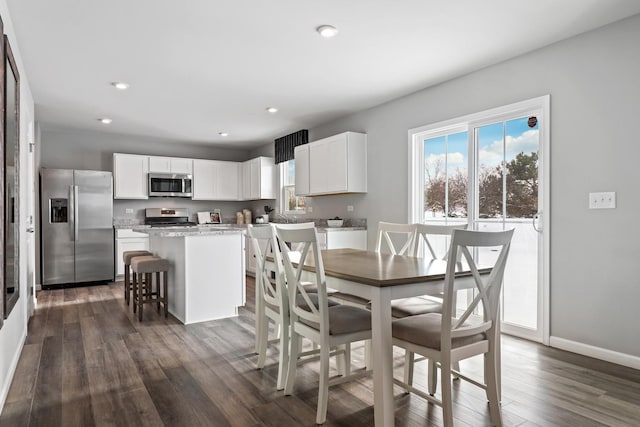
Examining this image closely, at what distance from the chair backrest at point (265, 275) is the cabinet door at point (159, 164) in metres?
4.78

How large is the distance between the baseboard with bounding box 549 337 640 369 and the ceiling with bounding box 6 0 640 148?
92.2 inches

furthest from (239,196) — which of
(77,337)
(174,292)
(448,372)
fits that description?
(448,372)

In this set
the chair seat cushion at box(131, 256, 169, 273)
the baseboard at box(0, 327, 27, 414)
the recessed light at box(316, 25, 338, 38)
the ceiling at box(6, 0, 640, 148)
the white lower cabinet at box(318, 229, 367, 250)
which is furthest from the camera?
the white lower cabinet at box(318, 229, 367, 250)

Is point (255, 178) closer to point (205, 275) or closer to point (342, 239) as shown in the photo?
point (342, 239)

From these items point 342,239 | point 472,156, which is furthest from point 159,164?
point 472,156

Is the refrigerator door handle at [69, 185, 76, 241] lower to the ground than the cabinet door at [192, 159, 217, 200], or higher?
lower

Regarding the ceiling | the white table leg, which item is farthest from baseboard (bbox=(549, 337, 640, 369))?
the ceiling

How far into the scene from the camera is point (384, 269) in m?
2.16

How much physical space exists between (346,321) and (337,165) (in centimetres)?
325

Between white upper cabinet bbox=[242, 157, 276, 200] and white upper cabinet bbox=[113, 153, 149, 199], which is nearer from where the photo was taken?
white upper cabinet bbox=[113, 153, 149, 199]

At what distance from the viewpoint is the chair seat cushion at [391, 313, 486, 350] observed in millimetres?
1834

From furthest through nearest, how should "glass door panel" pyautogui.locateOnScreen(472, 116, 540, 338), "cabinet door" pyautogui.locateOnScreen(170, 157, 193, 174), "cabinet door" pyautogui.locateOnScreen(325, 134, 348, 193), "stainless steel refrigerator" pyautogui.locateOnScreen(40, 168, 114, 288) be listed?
"cabinet door" pyautogui.locateOnScreen(170, 157, 193, 174) < "stainless steel refrigerator" pyautogui.locateOnScreen(40, 168, 114, 288) < "cabinet door" pyautogui.locateOnScreen(325, 134, 348, 193) < "glass door panel" pyautogui.locateOnScreen(472, 116, 540, 338)

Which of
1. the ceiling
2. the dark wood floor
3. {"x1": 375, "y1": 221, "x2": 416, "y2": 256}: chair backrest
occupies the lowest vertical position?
the dark wood floor

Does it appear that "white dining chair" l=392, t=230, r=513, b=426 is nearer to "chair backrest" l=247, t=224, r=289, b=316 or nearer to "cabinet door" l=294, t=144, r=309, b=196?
"chair backrest" l=247, t=224, r=289, b=316
